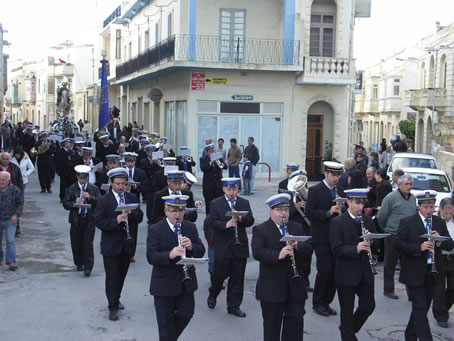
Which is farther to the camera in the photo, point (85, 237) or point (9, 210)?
Answer: point (9, 210)

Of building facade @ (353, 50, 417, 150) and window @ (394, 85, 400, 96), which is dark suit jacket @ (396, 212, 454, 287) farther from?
window @ (394, 85, 400, 96)

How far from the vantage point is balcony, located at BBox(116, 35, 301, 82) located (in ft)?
81.8

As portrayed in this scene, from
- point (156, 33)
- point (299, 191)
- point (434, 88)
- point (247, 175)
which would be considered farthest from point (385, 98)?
point (299, 191)

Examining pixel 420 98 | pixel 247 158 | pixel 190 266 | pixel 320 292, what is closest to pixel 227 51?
pixel 247 158

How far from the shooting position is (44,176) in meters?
20.5

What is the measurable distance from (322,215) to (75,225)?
165 inches

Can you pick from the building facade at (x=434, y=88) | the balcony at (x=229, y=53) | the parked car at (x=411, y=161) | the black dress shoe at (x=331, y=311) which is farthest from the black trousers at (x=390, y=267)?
the building facade at (x=434, y=88)

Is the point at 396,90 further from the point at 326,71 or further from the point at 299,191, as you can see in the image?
the point at 299,191

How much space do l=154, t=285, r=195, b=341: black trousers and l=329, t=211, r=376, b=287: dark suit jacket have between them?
1.76 metres

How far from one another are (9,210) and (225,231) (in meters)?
4.13

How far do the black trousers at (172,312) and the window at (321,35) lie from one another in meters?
21.4

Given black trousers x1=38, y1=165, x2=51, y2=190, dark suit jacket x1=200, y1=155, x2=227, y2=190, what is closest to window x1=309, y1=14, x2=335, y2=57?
black trousers x1=38, y1=165, x2=51, y2=190

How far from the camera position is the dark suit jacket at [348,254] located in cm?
700

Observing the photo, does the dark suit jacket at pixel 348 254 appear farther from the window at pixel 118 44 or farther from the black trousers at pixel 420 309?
the window at pixel 118 44
